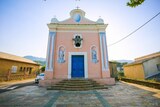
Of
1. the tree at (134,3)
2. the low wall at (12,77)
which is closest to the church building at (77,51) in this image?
the tree at (134,3)

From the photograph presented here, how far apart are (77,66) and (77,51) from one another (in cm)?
165

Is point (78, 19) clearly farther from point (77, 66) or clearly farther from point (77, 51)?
point (77, 66)

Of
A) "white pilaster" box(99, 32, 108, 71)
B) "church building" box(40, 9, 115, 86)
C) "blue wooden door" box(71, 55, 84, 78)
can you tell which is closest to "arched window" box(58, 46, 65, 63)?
"church building" box(40, 9, 115, 86)

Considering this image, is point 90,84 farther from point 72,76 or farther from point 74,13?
point 74,13

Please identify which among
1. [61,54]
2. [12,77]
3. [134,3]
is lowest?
[12,77]

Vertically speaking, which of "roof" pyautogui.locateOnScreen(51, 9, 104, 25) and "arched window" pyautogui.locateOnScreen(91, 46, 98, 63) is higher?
"roof" pyautogui.locateOnScreen(51, 9, 104, 25)

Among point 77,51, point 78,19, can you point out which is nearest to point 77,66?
point 77,51

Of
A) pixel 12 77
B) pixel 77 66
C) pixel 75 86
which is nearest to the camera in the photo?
pixel 75 86

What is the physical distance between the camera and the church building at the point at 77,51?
9.46 meters

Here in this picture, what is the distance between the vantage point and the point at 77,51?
10078mm

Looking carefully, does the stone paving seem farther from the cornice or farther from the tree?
the cornice

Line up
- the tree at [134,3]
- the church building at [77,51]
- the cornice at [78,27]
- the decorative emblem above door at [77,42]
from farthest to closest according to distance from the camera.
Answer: the cornice at [78,27]
the decorative emblem above door at [77,42]
the church building at [77,51]
the tree at [134,3]

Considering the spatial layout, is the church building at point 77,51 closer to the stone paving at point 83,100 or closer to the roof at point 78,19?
the roof at point 78,19

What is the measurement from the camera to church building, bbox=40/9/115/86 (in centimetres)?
946
